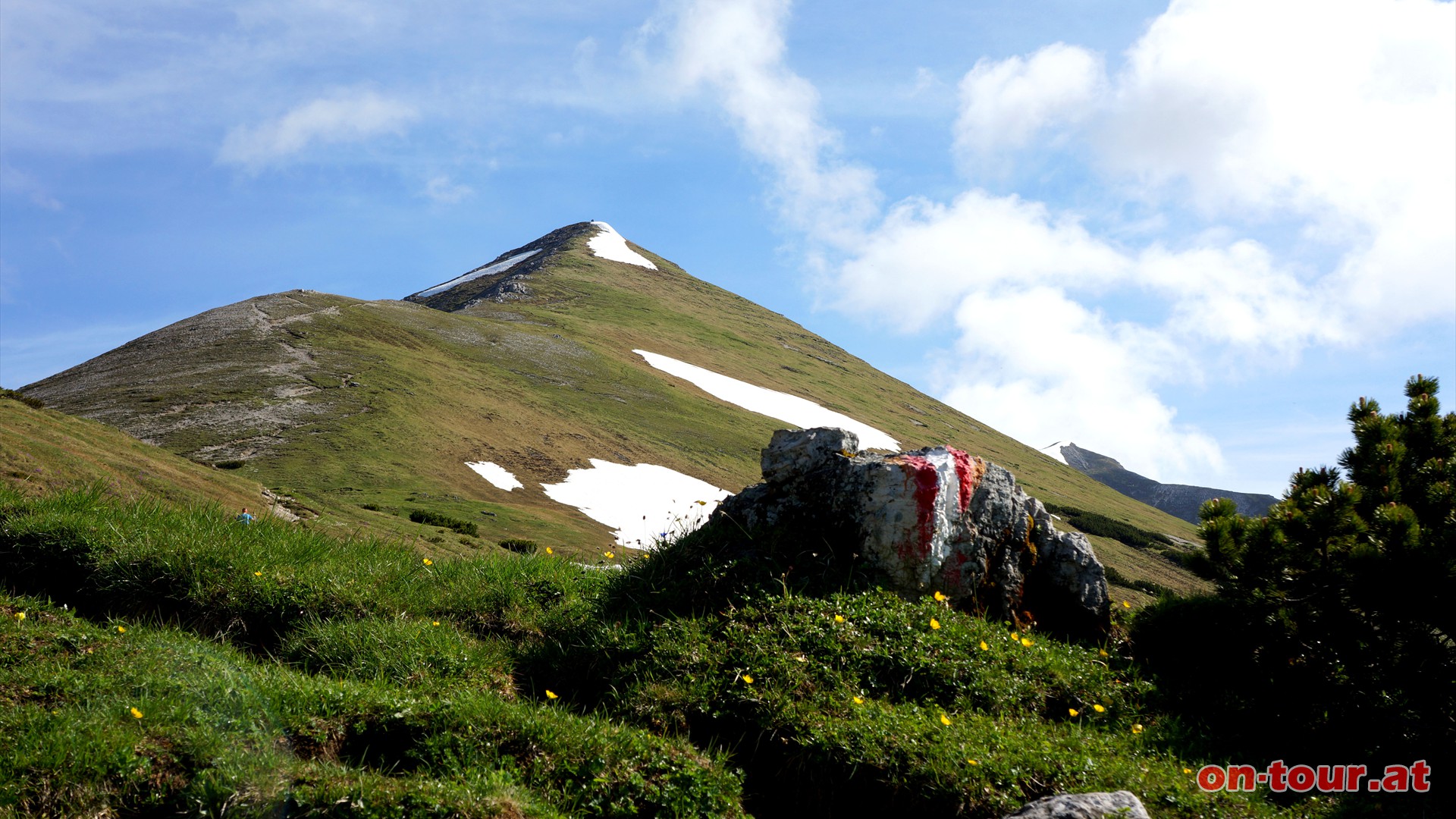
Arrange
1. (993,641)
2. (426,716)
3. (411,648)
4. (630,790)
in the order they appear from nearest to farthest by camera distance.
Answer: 1. (630,790)
2. (426,716)
3. (411,648)
4. (993,641)

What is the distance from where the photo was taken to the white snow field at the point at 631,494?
38.8 metres

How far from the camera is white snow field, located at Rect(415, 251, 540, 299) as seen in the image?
130 meters

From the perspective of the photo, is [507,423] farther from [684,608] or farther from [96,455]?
[684,608]

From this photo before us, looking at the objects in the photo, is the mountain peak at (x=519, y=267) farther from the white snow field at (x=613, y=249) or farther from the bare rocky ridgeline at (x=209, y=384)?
the bare rocky ridgeline at (x=209, y=384)

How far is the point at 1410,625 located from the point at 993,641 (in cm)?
314

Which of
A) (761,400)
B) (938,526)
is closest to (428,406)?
(938,526)

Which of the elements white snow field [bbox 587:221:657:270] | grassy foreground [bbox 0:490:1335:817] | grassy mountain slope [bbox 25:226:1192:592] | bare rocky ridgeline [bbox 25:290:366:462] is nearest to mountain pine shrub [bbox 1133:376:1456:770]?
grassy foreground [bbox 0:490:1335:817]

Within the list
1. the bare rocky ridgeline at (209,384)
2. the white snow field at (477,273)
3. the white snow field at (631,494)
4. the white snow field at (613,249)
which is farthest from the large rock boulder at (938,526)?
the white snow field at (613,249)

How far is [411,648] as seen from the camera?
6.34 m

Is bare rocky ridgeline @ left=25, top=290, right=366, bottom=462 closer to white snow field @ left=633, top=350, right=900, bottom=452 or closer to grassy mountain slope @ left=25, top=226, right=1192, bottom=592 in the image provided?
grassy mountain slope @ left=25, top=226, right=1192, bottom=592

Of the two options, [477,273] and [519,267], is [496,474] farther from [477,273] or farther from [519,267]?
[477,273]

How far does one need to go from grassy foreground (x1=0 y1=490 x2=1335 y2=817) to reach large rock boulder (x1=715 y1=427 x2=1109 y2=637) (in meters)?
0.44

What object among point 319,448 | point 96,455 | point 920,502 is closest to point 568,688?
point 920,502

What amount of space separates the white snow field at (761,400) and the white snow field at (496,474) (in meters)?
43.1
